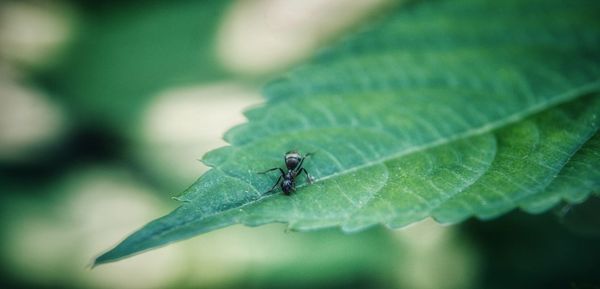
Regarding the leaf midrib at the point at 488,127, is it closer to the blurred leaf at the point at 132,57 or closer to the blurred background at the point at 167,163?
the blurred background at the point at 167,163

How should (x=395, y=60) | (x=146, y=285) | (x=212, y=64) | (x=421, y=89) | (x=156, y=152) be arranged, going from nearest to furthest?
(x=421, y=89), (x=395, y=60), (x=146, y=285), (x=156, y=152), (x=212, y=64)

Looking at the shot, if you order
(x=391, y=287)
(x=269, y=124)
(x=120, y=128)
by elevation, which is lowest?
(x=391, y=287)

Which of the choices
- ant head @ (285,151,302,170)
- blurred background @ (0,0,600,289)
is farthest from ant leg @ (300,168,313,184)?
blurred background @ (0,0,600,289)

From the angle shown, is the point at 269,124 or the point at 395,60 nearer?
the point at 269,124

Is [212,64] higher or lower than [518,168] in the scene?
higher

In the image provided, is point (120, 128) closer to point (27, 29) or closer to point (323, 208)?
point (27, 29)

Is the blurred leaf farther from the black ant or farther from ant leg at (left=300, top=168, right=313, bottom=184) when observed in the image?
ant leg at (left=300, top=168, right=313, bottom=184)

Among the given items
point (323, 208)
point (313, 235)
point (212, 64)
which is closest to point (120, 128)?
point (212, 64)
